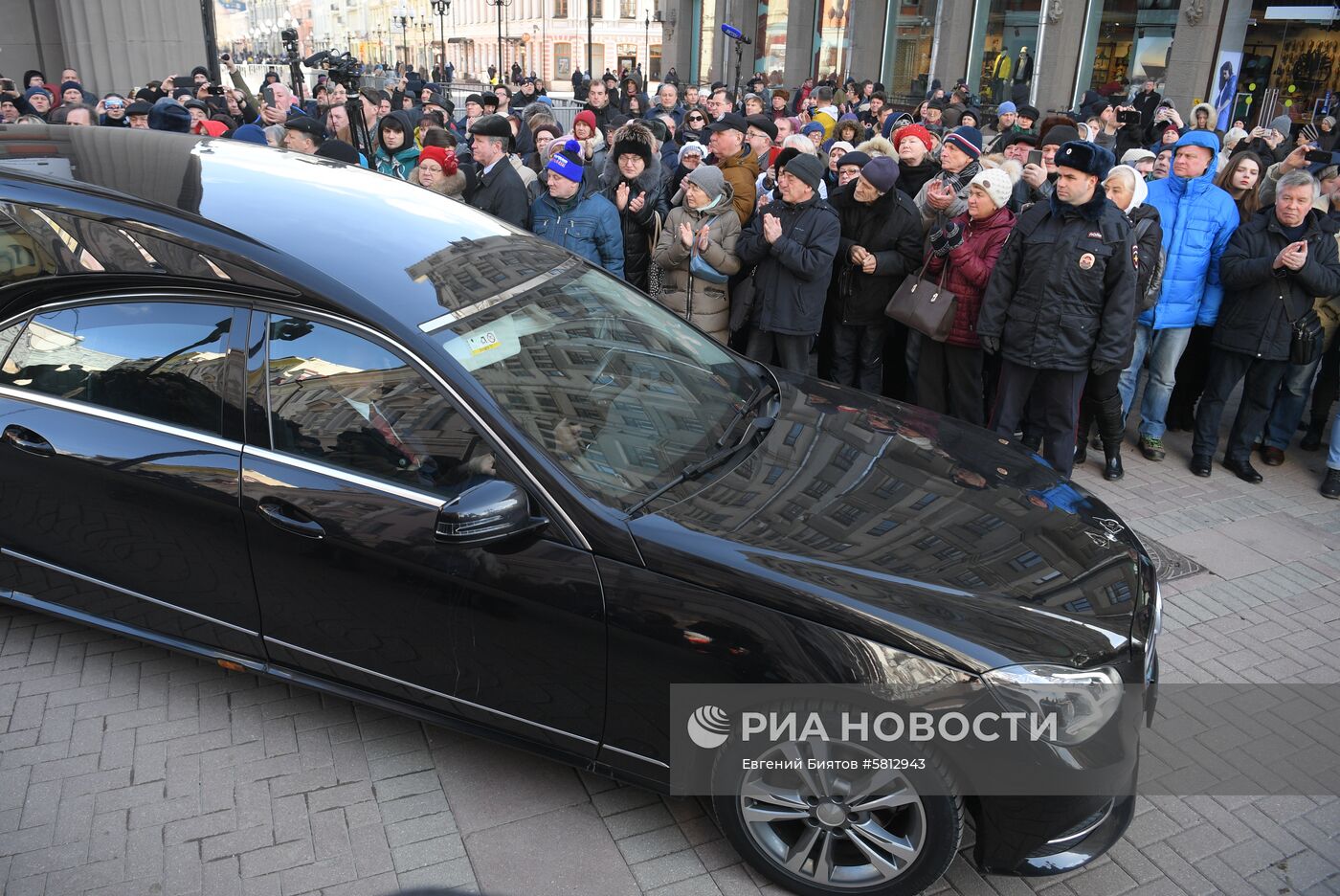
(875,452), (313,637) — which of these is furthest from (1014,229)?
(313,637)

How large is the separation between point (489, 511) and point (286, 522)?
2.40 ft

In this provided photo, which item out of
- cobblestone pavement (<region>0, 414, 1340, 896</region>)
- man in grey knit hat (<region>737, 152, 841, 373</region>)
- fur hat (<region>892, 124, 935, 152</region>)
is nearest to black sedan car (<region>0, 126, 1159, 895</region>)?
cobblestone pavement (<region>0, 414, 1340, 896</region>)

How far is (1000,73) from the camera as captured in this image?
2483 cm

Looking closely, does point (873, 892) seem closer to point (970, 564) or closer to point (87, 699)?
point (970, 564)

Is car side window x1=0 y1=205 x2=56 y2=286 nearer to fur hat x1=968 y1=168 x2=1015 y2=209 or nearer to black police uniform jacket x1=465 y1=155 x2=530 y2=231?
black police uniform jacket x1=465 y1=155 x2=530 y2=231

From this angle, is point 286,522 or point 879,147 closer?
point 286,522

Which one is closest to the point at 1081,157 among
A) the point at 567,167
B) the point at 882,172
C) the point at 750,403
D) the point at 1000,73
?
the point at 882,172

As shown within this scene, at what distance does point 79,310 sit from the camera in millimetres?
3340

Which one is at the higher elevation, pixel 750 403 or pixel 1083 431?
pixel 750 403

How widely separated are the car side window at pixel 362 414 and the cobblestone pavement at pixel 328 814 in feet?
3.59

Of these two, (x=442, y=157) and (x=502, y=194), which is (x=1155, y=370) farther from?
(x=442, y=157)

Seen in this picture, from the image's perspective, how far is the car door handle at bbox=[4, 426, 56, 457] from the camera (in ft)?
10.9

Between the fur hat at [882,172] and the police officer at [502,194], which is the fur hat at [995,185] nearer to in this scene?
the fur hat at [882,172]

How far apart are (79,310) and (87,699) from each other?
1.42 metres
